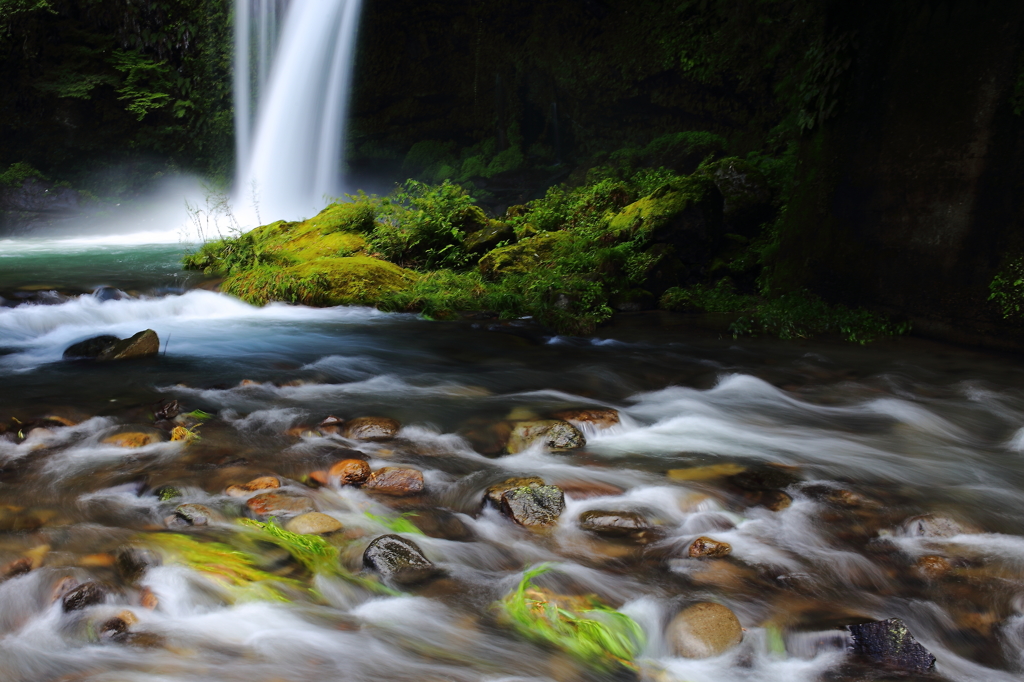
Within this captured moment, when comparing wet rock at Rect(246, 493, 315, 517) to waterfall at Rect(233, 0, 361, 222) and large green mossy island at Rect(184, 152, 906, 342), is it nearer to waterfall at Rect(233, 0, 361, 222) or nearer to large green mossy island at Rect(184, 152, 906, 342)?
large green mossy island at Rect(184, 152, 906, 342)

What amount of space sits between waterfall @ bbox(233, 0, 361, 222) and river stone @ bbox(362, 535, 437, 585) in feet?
68.2

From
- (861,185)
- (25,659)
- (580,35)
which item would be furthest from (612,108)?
(25,659)

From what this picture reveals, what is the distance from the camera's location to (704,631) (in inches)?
97.4

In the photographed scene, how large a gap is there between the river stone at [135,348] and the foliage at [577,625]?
5066mm

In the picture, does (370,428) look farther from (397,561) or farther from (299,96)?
(299,96)

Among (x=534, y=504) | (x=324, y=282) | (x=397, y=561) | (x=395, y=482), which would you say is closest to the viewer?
(x=397, y=561)

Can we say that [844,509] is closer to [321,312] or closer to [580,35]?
[321,312]

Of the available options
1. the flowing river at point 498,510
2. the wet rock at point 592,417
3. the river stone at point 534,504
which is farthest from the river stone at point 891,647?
the wet rock at point 592,417

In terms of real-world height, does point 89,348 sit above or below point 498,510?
above

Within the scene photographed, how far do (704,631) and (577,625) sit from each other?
0.46 meters

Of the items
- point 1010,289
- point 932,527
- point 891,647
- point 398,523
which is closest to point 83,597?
point 398,523

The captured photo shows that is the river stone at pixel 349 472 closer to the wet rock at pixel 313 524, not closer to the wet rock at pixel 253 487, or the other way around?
the wet rock at pixel 253 487

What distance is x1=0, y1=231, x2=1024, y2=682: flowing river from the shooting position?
2.40m

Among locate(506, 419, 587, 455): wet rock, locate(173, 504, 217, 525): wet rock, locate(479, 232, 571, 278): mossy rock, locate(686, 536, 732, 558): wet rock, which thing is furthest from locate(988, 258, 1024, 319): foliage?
locate(173, 504, 217, 525): wet rock
